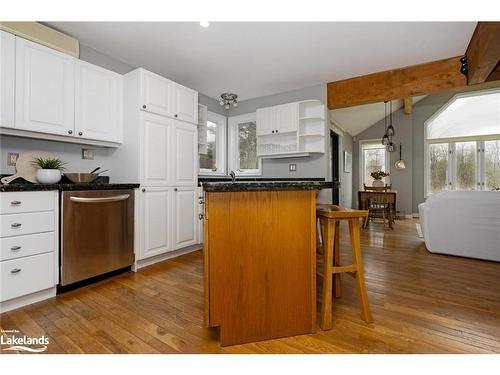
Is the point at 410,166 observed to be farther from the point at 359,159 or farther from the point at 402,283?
the point at 402,283

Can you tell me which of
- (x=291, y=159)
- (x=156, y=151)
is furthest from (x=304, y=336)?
(x=291, y=159)

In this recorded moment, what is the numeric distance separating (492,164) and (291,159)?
5597 mm

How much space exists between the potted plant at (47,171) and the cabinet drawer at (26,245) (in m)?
0.46

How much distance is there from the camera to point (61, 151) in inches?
93.3

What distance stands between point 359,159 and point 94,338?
7993 mm

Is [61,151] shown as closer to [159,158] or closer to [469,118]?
[159,158]

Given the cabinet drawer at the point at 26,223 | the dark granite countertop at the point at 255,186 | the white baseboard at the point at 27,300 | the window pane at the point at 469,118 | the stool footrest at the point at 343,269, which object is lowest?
the white baseboard at the point at 27,300

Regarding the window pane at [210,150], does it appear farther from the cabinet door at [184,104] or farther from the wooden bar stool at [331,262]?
the wooden bar stool at [331,262]

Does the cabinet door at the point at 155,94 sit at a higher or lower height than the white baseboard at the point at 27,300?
higher

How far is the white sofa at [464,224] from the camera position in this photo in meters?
2.71

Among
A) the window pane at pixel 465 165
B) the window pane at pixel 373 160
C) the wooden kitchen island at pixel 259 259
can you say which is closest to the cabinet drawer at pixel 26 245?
the wooden kitchen island at pixel 259 259

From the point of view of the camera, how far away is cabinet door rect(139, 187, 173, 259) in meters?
2.54

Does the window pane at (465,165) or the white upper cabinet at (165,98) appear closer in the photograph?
the white upper cabinet at (165,98)
